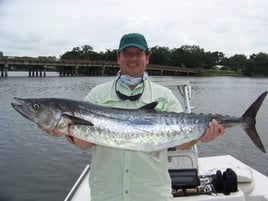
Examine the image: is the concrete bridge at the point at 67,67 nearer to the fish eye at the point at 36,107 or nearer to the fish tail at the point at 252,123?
the fish tail at the point at 252,123

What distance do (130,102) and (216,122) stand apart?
84 centimetres

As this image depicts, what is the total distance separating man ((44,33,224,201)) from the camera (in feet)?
11.3

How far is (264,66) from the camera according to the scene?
129875mm

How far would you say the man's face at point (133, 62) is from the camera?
12.1 feet

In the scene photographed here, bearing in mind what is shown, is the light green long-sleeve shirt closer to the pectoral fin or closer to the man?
the man

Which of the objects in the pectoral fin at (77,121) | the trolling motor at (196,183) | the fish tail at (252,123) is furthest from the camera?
the trolling motor at (196,183)

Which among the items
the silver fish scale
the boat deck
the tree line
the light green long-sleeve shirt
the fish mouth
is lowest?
the boat deck

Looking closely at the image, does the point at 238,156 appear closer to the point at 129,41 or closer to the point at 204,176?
the point at 204,176

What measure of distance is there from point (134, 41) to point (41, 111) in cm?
104

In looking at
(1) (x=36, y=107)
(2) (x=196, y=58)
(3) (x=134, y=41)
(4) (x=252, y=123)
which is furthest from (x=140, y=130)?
(2) (x=196, y=58)

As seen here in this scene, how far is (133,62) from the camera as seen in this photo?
372 centimetres

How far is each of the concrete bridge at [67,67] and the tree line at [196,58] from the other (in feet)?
44.6

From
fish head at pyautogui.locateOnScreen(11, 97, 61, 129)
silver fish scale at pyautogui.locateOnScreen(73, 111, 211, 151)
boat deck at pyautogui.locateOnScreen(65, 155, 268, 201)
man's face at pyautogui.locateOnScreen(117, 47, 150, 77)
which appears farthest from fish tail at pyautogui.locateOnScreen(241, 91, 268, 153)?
boat deck at pyautogui.locateOnScreen(65, 155, 268, 201)

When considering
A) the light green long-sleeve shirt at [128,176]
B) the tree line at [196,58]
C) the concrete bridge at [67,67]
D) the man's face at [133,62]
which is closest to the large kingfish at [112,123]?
the light green long-sleeve shirt at [128,176]
